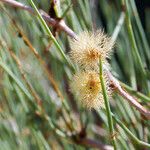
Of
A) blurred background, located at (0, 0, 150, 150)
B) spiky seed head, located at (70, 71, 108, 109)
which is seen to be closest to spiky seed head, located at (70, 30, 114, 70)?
spiky seed head, located at (70, 71, 108, 109)

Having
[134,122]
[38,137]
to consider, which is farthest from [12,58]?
[134,122]

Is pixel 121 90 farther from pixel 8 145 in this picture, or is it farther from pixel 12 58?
pixel 8 145

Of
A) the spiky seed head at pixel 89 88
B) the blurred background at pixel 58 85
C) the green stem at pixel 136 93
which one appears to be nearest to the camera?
the spiky seed head at pixel 89 88

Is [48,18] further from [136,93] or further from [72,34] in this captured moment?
[136,93]

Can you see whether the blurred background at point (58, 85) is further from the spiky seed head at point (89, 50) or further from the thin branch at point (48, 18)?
the spiky seed head at point (89, 50)

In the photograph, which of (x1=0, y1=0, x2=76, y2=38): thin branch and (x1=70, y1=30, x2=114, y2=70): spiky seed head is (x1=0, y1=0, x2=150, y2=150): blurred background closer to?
(x1=0, y1=0, x2=76, y2=38): thin branch

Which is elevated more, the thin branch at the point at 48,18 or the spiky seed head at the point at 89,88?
the thin branch at the point at 48,18

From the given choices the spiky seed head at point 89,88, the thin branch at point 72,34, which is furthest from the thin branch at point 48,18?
the spiky seed head at point 89,88
